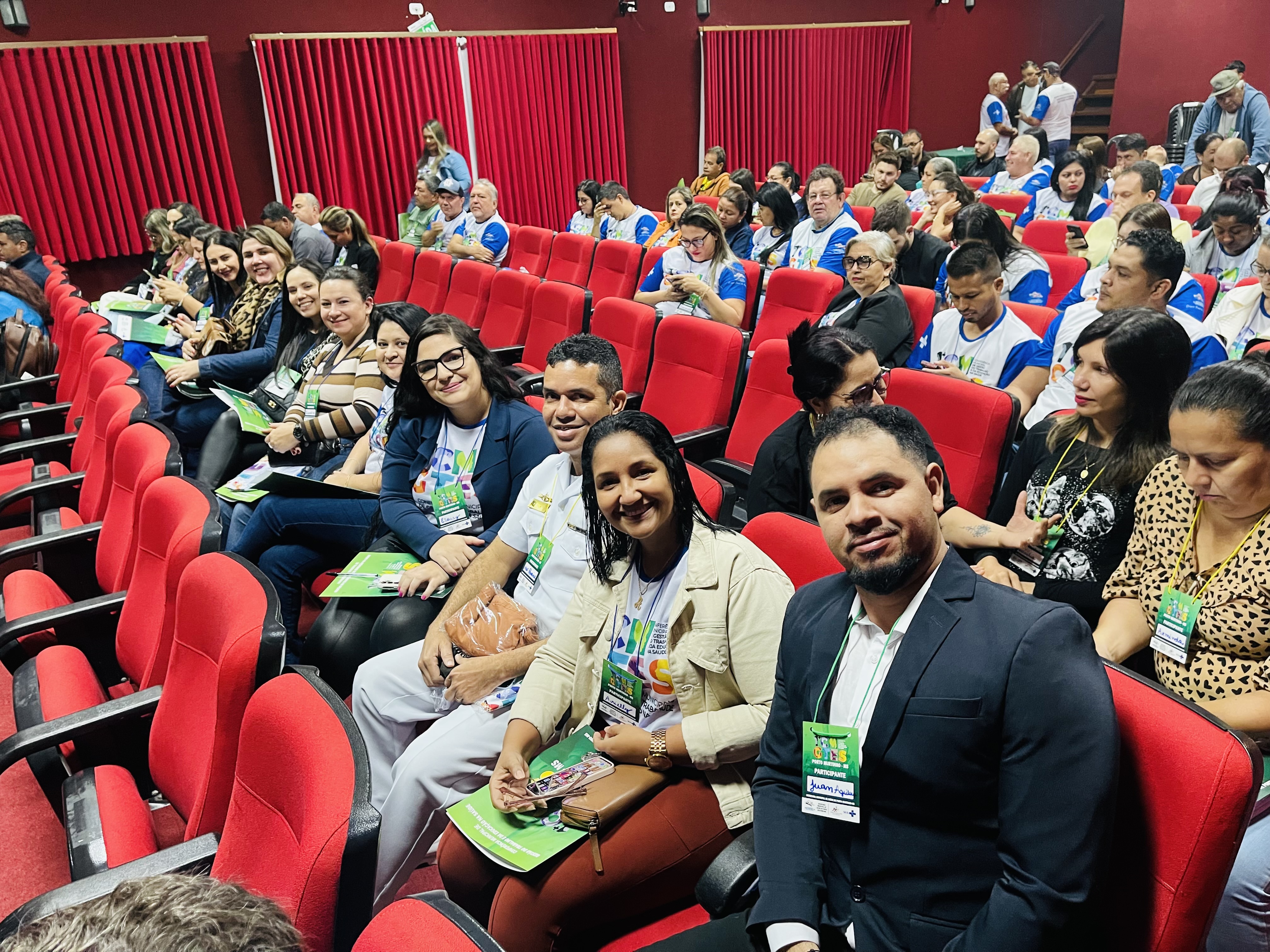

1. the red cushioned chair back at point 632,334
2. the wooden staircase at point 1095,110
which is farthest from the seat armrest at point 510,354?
the wooden staircase at point 1095,110

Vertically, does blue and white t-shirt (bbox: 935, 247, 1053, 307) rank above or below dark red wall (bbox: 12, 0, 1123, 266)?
below

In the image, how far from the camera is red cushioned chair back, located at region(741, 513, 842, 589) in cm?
173

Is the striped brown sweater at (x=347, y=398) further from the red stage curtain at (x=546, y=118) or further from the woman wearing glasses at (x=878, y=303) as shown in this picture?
the red stage curtain at (x=546, y=118)

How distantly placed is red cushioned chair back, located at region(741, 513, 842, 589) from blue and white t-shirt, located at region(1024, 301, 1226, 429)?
1.11m

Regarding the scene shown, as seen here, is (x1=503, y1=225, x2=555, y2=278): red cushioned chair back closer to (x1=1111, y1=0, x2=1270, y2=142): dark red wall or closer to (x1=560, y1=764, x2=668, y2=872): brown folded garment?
(x1=560, y1=764, x2=668, y2=872): brown folded garment

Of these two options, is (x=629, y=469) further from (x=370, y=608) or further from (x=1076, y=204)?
(x=1076, y=204)

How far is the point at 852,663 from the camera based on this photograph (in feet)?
4.42

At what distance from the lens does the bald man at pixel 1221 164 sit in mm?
5566

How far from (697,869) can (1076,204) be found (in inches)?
232

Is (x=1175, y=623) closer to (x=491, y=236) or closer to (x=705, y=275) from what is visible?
(x=705, y=275)

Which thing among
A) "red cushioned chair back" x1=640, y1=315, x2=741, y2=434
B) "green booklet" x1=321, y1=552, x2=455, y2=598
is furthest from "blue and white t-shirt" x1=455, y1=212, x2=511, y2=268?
"green booklet" x1=321, y1=552, x2=455, y2=598

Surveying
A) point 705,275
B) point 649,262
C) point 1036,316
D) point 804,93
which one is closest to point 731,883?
point 1036,316

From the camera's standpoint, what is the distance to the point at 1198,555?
1632 mm

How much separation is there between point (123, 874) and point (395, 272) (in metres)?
5.67
